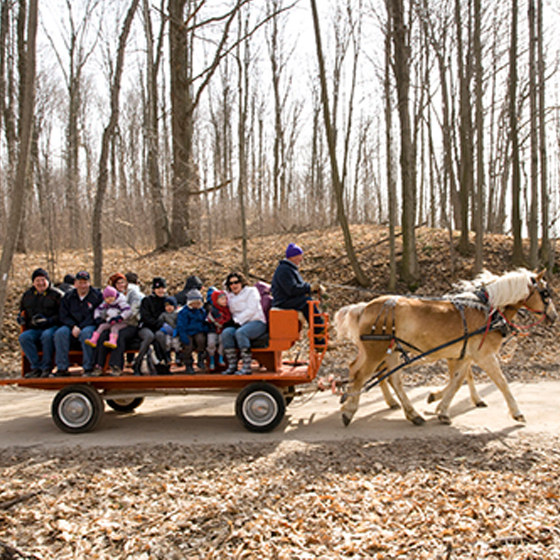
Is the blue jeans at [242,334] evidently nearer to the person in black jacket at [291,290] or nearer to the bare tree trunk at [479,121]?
the person in black jacket at [291,290]

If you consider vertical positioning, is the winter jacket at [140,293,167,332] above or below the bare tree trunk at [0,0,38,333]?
below

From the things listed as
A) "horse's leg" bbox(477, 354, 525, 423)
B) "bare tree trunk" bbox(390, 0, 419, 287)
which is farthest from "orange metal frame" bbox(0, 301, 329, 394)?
"bare tree trunk" bbox(390, 0, 419, 287)

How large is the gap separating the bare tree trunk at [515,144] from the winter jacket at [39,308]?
11893 mm

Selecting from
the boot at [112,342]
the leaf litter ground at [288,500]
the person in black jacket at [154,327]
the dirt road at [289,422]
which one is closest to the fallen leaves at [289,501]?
the leaf litter ground at [288,500]

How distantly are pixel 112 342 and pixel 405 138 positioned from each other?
974cm

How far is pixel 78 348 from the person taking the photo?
7031 millimetres

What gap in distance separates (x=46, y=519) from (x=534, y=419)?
565cm

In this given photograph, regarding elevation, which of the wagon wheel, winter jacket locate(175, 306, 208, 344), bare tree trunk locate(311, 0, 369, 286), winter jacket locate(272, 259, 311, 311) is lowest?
the wagon wheel

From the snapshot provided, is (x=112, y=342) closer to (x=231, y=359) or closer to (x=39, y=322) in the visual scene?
(x=39, y=322)

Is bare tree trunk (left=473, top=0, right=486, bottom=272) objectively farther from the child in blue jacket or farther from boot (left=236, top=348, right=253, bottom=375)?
the child in blue jacket

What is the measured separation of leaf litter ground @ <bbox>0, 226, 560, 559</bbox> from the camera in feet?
12.2

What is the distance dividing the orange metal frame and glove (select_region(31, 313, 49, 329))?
2.46ft

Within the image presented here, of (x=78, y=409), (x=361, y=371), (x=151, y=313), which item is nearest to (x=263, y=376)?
(x=361, y=371)

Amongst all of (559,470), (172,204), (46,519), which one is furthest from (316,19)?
(46,519)
